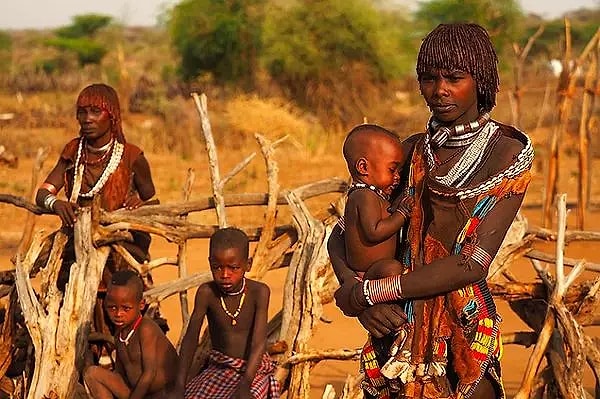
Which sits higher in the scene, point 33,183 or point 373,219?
point 373,219

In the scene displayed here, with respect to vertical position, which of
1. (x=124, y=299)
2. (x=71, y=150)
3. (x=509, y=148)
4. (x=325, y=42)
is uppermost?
(x=325, y=42)

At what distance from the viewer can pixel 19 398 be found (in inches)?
187

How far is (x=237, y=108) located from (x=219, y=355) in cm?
1484

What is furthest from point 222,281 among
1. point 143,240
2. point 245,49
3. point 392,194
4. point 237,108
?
point 245,49

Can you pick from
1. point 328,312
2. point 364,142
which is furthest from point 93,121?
point 328,312

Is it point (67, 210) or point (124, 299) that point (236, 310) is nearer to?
point (124, 299)

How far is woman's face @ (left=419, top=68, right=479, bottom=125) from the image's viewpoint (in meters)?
2.33

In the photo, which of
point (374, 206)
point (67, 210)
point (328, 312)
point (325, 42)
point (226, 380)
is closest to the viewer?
point (374, 206)

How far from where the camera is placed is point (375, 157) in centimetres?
257

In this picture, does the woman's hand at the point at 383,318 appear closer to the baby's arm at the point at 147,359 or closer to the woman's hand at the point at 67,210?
the baby's arm at the point at 147,359

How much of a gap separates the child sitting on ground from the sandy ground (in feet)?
7.02

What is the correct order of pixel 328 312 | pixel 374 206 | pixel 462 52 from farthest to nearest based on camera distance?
pixel 328 312, pixel 374 206, pixel 462 52

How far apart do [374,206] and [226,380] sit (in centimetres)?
186

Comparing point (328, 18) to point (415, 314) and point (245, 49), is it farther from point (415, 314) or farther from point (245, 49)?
point (415, 314)
